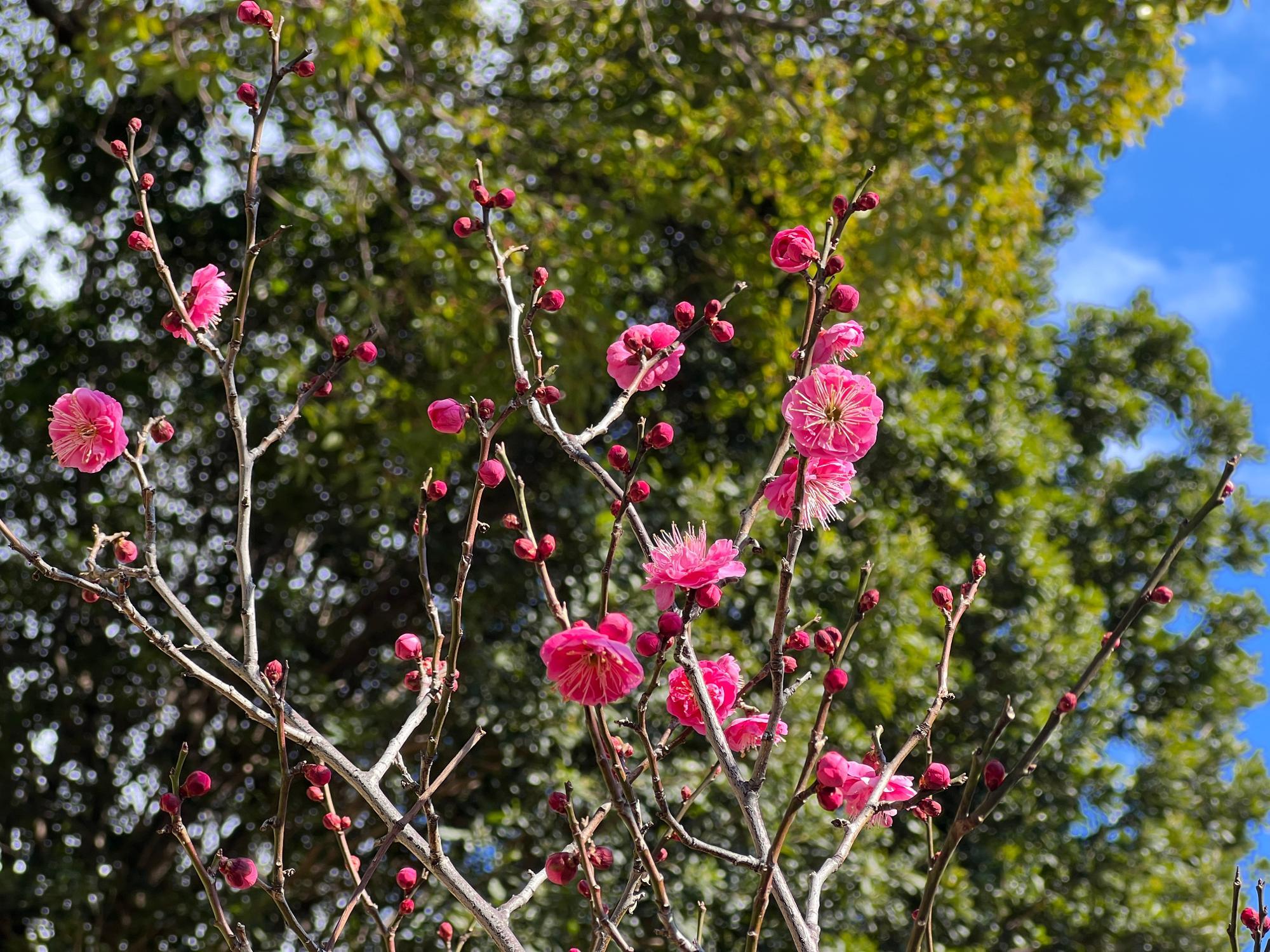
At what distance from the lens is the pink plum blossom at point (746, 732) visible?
1066mm

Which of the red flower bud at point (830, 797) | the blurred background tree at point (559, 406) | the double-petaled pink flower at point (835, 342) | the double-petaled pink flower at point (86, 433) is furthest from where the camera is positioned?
the blurred background tree at point (559, 406)

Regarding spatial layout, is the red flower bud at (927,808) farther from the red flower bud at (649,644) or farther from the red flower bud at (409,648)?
the red flower bud at (409,648)

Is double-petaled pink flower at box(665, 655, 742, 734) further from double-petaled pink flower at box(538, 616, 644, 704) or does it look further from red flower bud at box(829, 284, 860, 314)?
red flower bud at box(829, 284, 860, 314)

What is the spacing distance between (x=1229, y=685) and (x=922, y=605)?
8.62 ft

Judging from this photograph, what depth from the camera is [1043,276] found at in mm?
6605

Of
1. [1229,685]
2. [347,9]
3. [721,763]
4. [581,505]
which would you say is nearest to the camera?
[721,763]

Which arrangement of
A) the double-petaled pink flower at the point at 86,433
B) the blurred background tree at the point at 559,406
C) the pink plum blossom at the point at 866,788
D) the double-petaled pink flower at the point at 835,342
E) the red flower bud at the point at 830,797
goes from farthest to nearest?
the blurred background tree at the point at 559,406 < the double-petaled pink flower at the point at 86,433 < the double-petaled pink flower at the point at 835,342 < the pink plum blossom at the point at 866,788 < the red flower bud at the point at 830,797

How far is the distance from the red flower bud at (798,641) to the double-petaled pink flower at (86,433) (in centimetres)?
68

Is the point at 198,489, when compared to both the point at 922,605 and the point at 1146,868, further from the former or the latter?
the point at 1146,868

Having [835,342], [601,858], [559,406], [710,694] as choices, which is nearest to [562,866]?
[601,858]

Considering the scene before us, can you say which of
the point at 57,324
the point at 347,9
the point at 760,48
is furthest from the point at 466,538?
the point at 57,324

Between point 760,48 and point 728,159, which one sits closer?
point 728,159

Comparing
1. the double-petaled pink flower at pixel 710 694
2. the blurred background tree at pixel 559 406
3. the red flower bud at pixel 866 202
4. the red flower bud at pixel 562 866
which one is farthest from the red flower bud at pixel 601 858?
the blurred background tree at pixel 559 406

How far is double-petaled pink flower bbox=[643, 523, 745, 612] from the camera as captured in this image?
93cm
